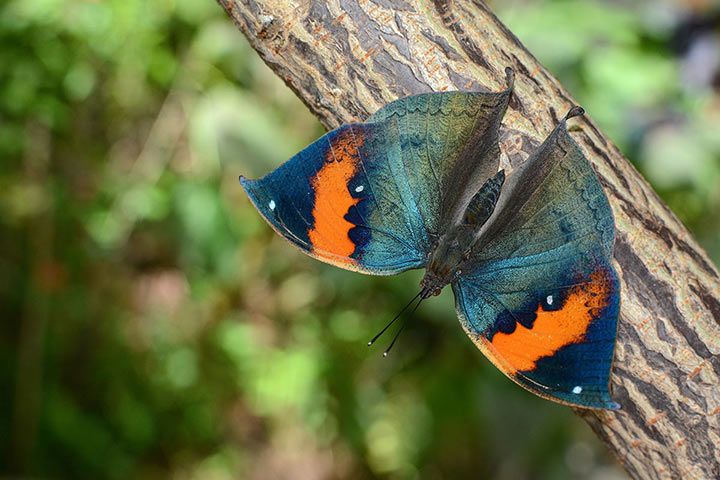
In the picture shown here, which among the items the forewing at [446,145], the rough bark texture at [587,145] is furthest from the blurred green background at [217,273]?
the rough bark texture at [587,145]

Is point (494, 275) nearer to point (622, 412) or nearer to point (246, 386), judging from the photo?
point (622, 412)

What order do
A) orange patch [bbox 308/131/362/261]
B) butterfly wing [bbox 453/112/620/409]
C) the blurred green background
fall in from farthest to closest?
the blurred green background, orange patch [bbox 308/131/362/261], butterfly wing [bbox 453/112/620/409]

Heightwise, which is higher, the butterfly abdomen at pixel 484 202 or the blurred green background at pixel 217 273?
the butterfly abdomen at pixel 484 202

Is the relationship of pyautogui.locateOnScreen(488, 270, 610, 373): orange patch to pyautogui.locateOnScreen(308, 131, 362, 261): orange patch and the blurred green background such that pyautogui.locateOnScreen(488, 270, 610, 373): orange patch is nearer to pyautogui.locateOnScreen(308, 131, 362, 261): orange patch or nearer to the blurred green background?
pyautogui.locateOnScreen(308, 131, 362, 261): orange patch

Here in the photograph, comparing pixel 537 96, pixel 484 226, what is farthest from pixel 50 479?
pixel 537 96

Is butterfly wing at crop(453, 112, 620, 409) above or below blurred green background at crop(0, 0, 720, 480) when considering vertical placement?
above

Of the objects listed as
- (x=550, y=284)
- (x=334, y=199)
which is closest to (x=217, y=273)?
(x=334, y=199)

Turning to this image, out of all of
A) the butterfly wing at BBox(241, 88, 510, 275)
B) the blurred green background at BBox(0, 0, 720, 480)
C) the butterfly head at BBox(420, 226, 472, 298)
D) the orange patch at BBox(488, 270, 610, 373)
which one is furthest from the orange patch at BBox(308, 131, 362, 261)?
the blurred green background at BBox(0, 0, 720, 480)

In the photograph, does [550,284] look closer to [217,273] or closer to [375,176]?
[375,176]

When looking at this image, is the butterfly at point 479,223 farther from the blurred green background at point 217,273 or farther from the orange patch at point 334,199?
the blurred green background at point 217,273
